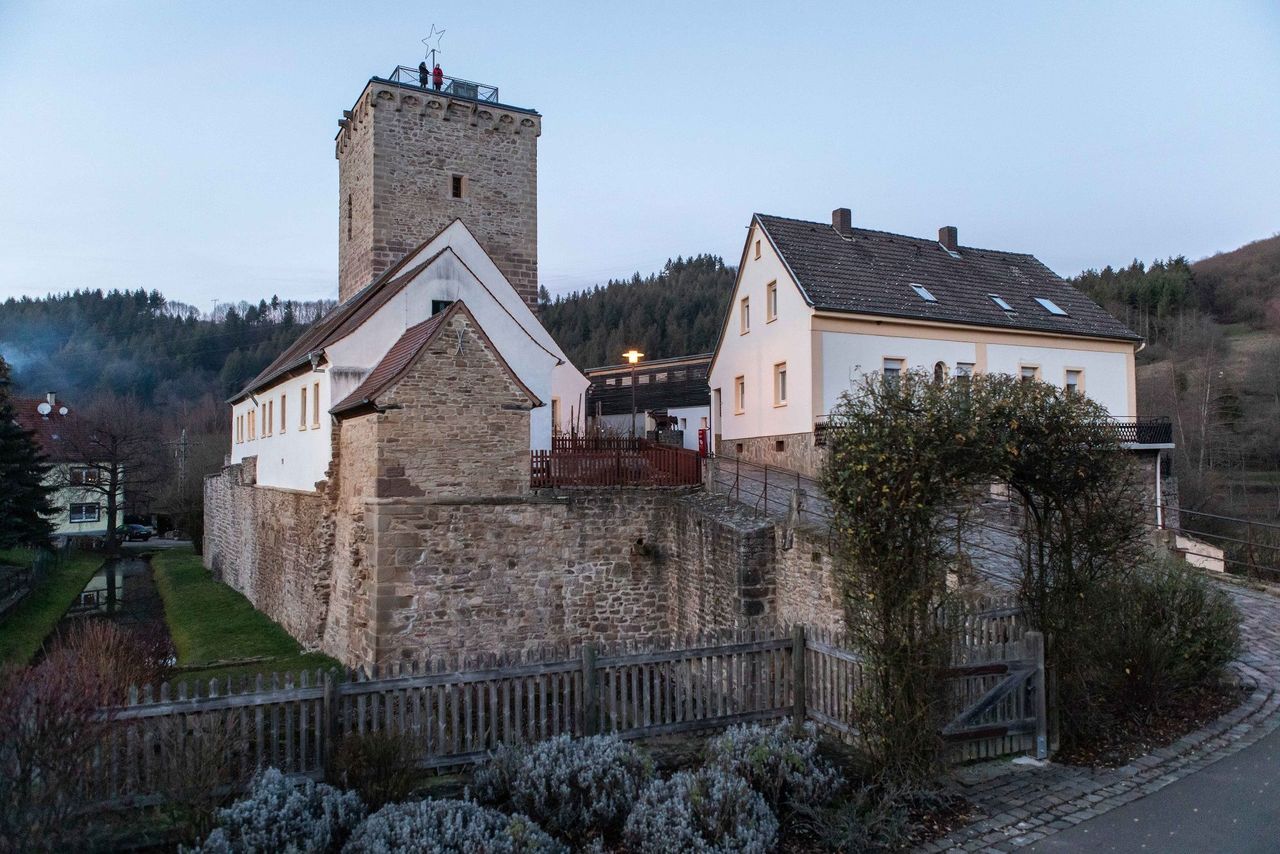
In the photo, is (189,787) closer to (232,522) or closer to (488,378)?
(488,378)

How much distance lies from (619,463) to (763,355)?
11.0 meters

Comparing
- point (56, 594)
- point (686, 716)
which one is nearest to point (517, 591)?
point (686, 716)

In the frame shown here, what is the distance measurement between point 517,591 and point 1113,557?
9.90 metres

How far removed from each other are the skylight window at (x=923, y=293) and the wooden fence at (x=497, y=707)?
1877 cm

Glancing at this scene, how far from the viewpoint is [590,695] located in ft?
27.1

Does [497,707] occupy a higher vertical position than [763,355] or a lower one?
lower

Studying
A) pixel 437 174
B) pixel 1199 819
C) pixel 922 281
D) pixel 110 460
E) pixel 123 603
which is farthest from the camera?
pixel 110 460

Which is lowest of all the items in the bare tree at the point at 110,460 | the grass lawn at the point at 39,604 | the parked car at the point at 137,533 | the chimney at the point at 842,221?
the parked car at the point at 137,533

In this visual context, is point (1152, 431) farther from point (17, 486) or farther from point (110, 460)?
point (110, 460)

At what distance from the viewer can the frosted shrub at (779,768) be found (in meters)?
6.86

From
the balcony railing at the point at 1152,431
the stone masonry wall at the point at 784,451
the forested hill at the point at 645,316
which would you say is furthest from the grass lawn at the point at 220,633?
the forested hill at the point at 645,316

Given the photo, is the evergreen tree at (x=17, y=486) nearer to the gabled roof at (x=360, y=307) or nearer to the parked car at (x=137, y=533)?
the gabled roof at (x=360, y=307)

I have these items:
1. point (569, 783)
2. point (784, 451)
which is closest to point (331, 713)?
point (569, 783)

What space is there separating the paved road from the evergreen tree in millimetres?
30603
